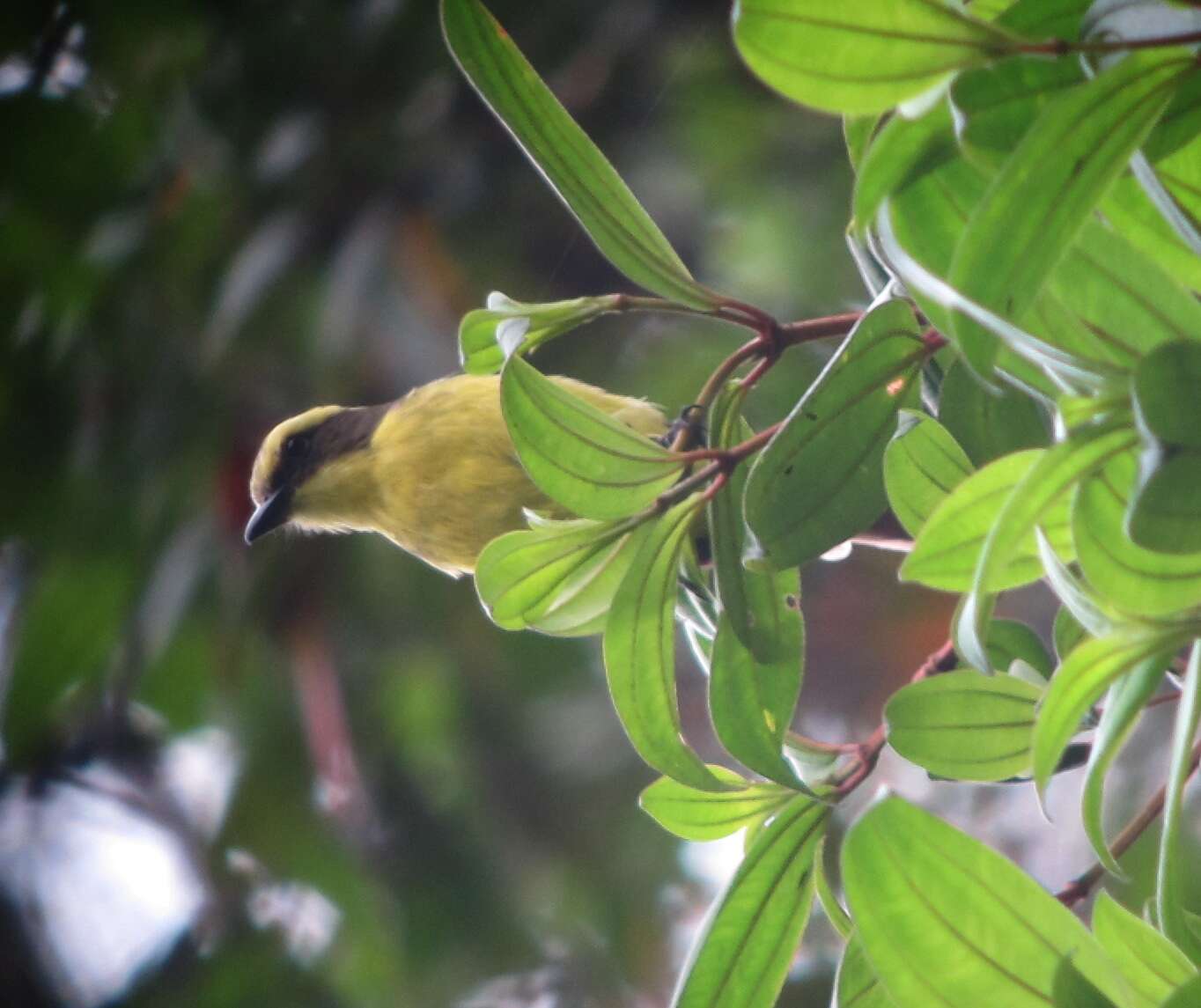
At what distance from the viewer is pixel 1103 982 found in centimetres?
57

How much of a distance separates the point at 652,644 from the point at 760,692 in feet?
0.21

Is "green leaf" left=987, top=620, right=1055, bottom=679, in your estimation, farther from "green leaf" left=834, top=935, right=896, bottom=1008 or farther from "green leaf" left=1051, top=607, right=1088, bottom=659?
"green leaf" left=834, top=935, right=896, bottom=1008

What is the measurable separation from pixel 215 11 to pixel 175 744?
5.08 feet

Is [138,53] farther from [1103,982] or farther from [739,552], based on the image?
[1103,982]

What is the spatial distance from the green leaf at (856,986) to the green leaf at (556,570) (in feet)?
0.79

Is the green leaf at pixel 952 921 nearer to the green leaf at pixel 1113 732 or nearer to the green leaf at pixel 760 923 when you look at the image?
the green leaf at pixel 1113 732

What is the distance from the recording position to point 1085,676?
1.77 feet

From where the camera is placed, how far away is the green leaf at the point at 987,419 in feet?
Answer: 2.36

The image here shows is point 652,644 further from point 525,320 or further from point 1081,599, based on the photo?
point 1081,599

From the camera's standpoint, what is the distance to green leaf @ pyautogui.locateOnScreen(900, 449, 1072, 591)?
0.56 meters

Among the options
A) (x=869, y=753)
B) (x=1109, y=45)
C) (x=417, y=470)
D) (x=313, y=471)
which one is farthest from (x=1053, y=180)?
(x=313, y=471)

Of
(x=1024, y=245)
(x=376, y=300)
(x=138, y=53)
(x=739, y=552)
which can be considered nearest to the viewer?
(x=1024, y=245)

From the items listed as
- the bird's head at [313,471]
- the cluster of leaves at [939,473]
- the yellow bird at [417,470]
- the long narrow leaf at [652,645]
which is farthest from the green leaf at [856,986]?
the bird's head at [313,471]

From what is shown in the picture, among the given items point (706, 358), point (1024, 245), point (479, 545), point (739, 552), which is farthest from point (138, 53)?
point (1024, 245)
